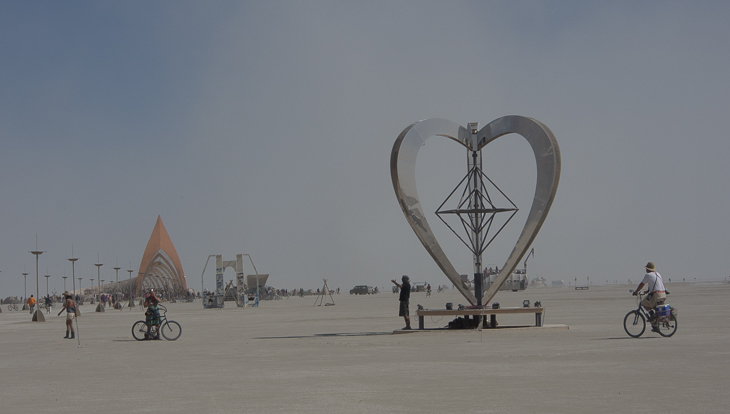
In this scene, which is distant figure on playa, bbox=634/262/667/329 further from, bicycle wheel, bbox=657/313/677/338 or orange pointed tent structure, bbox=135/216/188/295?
orange pointed tent structure, bbox=135/216/188/295

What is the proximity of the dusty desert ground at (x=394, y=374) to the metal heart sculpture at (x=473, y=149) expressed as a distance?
1.91 metres

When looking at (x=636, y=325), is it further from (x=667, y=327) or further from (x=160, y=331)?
(x=160, y=331)

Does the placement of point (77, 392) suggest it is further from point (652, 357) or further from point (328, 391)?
point (652, 357)

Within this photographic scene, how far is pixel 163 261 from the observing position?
100 m

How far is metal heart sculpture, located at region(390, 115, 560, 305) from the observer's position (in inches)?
727

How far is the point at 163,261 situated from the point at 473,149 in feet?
285

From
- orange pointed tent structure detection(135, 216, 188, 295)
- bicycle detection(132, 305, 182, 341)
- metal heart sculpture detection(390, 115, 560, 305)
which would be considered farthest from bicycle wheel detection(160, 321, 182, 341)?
orange pointed tent structure detection(135, 216, 188, 295)

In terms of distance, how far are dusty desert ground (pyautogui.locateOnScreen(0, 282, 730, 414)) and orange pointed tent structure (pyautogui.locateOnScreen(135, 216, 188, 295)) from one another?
82.9 m

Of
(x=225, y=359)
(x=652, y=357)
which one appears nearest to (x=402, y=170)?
(x=225, y=359)

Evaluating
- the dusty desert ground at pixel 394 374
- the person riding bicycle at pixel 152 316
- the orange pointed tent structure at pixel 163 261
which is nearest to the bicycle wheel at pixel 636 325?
the dusty desert ground at pixel 394 374

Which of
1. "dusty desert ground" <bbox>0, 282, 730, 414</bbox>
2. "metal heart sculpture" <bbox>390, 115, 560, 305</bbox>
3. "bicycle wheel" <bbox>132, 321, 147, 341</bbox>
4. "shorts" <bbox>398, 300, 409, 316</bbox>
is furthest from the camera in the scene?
Result: "bicycle wheel" <bbox>132, 321, 147, 341</bbox>

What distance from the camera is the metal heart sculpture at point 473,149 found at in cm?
1845

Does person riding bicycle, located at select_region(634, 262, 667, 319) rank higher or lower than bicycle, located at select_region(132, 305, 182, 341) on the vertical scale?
higher

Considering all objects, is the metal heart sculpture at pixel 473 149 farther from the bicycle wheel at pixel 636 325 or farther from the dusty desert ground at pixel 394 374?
the bicycle wheel at pixel 636 325
